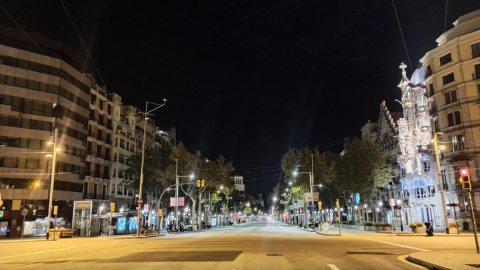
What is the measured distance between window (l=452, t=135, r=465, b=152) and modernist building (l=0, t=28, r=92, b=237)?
5408 centimetres

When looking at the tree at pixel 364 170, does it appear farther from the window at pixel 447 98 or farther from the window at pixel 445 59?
the window at pixel 445 59

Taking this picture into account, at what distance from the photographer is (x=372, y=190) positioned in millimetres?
56906

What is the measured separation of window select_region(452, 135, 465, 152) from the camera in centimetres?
4834

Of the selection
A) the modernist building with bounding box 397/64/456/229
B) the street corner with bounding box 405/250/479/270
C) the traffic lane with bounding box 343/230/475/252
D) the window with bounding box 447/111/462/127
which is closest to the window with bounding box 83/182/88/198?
the traffic lane with bounding box 343/230/475/252

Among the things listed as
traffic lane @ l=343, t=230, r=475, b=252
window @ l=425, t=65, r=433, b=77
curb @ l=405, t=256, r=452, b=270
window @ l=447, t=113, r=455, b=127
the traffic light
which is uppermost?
window @ l=425, t=65, r=433, b=77

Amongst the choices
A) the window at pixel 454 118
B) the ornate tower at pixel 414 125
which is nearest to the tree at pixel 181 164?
the ornate tower at pixel 414 125

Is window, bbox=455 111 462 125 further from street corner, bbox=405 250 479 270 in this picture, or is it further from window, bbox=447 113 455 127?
street corner, bbox=405 250 479 270

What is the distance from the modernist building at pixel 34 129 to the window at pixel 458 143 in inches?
2129

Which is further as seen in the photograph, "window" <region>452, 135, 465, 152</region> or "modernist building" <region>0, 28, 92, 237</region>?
"modernist building" <region>0, 28, 92, 237</region>

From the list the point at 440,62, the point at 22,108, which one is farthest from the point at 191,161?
the point at 440,62

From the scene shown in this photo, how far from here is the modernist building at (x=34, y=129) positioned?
48.7m

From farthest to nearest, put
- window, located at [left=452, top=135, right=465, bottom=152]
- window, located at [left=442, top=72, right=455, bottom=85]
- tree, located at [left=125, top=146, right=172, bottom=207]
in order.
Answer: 1. tree, located at [left=125, top=146, right=172, bottom=207]
2. window, located at [left=442, top=72, right=455, bottom=85]
3. window, located at [left=452, top=135, right=465, bottom=152]

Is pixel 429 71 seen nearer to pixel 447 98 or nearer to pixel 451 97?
pixel 447 98

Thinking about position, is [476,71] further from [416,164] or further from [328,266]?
[328,266]
